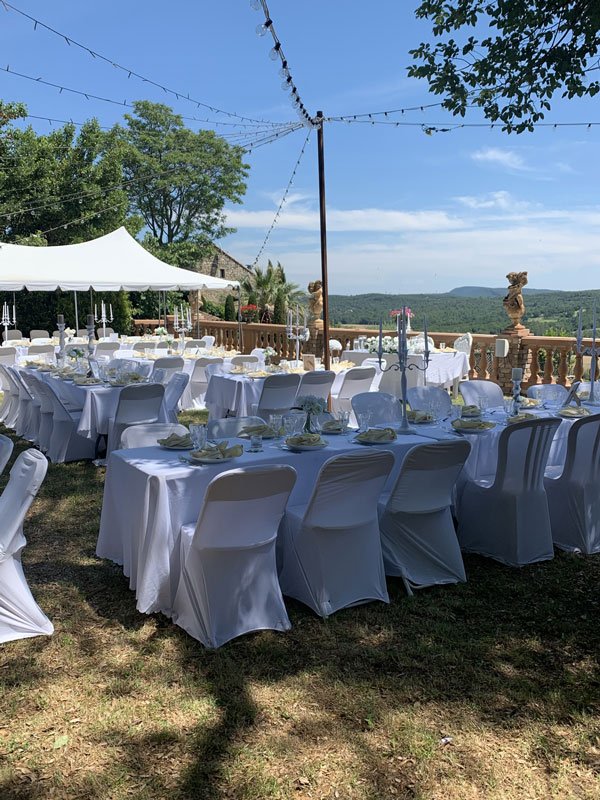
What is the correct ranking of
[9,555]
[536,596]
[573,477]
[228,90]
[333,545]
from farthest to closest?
[228,90], [573,477], [536,596], [333,545], [9,555]

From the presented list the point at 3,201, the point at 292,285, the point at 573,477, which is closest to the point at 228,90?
the point at 3,201

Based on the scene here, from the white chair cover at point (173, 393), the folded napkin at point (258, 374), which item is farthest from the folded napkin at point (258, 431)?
the folded napkin at point (258, 374)

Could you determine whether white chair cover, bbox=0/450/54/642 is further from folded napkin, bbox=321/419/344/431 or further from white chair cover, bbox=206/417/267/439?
folded napkin, bbox=321/419/344/431

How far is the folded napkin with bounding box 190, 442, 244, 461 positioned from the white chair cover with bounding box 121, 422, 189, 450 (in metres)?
0.50

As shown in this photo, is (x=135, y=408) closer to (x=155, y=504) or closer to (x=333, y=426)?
(x=333, y=426)

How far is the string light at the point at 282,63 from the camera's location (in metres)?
5.87

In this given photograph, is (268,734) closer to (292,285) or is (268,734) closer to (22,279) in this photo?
(22,279)

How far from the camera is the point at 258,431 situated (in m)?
4.61

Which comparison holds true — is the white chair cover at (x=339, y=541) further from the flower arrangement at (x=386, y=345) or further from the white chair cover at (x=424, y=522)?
the flower arrangement at (x=386, y=345)

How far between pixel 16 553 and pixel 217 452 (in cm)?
116

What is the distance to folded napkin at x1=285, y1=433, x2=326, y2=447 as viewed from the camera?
4.34 metres

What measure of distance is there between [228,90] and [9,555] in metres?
20.6

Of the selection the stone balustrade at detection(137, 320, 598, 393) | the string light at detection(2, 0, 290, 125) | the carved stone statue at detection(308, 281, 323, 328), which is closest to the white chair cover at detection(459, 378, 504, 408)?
the stone balustrade at detection(137, 320, 598, 393)

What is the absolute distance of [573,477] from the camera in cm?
476
